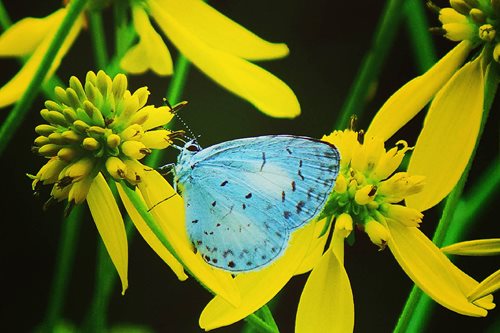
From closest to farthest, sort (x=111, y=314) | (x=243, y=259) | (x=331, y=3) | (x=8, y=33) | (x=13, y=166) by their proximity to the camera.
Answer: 1. (x=243, y=259)
2. (x=8, y=33)
3. (x=111, y=314)
4. (x=13, y=166)
5. (x=331, y=3)

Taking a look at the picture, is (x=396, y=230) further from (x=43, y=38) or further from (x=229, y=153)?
(x=43, y=38)

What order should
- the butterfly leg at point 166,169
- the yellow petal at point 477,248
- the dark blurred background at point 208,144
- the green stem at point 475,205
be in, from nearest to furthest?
the yellow petal at point 477,248
the butterfly leg at point 166,169
the green stem at point 475,205
the dark blurred background at point 208,144

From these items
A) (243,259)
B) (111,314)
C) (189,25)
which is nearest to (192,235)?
(243,259)

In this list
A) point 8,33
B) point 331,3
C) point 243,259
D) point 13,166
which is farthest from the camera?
point 331,3

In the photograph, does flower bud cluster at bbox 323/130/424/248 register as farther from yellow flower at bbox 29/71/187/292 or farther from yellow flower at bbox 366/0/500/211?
yellow flower at bbox 29/71/187/292

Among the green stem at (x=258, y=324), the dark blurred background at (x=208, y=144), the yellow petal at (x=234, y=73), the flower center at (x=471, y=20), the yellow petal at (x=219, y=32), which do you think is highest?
the flower center at (x=471, y=20)

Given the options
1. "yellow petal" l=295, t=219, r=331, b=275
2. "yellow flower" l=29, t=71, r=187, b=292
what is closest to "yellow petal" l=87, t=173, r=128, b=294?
"yellow flower" l=29, t=71, r=187, b=292

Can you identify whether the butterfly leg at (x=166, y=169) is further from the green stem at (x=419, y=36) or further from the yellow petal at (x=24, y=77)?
the green stem at (x=419, y=36)

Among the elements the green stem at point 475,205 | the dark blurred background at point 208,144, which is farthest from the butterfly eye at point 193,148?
the dark blurred background at point 208,144
